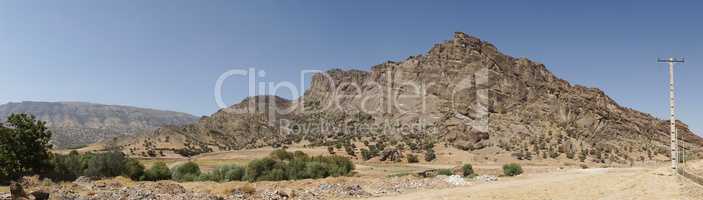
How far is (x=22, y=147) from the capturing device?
1324 inches

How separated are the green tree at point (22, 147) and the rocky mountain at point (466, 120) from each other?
35349 millimetres

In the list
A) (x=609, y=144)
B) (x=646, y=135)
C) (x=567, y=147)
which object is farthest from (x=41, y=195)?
(x=646, y=135)

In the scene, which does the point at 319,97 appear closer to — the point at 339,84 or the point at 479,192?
the point at 339,84

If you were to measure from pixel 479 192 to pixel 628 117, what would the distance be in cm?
7252

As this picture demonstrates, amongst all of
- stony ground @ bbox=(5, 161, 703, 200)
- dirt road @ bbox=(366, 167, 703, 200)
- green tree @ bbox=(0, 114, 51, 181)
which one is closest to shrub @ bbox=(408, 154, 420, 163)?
stony ground @ bbox=(5, 161, 703, 200)

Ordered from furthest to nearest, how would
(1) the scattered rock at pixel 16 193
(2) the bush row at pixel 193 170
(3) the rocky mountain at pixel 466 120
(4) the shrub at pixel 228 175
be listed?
(3) the rocky mountain at pixel 466 120 → (2) the bush row at pixel 193 170 → (4) the shrub at pixel 228 175 → (1) the scattered rock at pixel 16 193

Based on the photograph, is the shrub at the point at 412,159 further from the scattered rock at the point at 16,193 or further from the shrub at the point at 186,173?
the scattered rock at the point at 16,193

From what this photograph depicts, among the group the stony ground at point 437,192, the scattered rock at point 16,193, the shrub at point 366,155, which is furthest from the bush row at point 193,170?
the scattered rock at point 16,193

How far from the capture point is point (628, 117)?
82250 millimetres

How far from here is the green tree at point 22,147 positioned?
32.2 meters

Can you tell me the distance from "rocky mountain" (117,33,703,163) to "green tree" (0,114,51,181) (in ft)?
116

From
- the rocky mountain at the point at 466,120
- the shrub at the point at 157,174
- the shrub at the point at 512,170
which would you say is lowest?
the shrub at the point at 157,174

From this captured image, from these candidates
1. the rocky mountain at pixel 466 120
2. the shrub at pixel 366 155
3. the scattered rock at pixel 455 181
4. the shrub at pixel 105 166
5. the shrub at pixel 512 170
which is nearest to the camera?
the scattered rock at pixel 455 181

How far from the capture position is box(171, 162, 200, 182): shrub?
119ft
